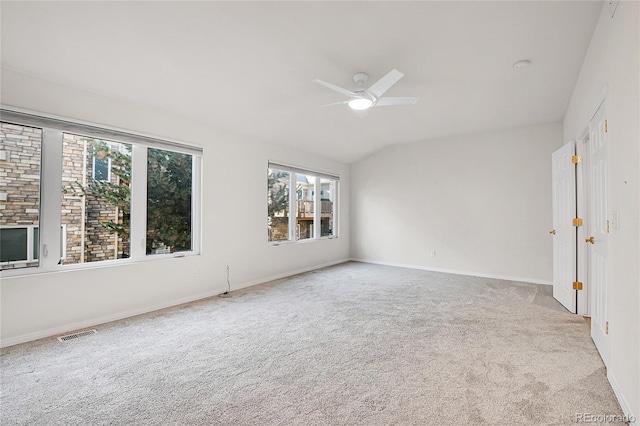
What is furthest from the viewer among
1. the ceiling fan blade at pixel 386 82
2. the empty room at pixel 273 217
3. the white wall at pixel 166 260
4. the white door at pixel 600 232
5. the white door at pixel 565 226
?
the white door at pixel 565 226

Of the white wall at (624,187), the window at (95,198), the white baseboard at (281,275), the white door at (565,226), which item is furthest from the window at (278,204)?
the white wall at (624,187)

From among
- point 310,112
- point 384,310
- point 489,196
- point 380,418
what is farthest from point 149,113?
point 489,196

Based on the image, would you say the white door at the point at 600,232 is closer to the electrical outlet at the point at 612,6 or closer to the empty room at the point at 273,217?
the empty room at the point at 273,217

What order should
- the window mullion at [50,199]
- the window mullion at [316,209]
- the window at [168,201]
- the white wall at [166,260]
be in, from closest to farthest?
the white wall at [166,260]
the window mullion at [50,199]
the window at [168,201]
the window mullion at [316,209]

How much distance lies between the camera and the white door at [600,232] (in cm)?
239

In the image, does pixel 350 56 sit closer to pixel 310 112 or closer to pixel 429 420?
pixel 310 112

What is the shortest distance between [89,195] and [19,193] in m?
0.55

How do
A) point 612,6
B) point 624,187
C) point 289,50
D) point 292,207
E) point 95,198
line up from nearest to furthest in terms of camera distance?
point 624,187 < point 612,6 < point 289,50 < point 95,198 < point 292,207

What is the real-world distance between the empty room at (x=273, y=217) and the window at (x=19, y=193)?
0.05 ft

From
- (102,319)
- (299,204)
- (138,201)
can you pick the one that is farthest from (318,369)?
(299,204)

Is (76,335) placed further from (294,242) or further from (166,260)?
(294,242)

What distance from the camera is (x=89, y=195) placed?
335 centimetres

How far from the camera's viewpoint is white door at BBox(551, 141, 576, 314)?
11.9 feet

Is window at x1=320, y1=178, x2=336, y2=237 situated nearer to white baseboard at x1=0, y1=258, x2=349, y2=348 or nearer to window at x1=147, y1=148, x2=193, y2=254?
white baseboard at x1=0, y1=258, x2=349, y2=348
